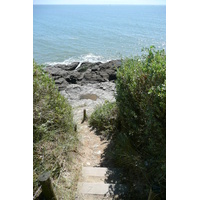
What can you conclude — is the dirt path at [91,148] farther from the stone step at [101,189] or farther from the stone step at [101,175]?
the stone step at [101,189]

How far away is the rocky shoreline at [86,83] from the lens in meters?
13.2

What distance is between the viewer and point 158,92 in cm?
343

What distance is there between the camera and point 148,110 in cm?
390

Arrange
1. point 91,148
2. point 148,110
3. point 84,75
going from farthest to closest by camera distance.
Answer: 1. point 84,75
2. point 91,148
3. point 148,110

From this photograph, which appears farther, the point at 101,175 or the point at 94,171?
the point at 94,171

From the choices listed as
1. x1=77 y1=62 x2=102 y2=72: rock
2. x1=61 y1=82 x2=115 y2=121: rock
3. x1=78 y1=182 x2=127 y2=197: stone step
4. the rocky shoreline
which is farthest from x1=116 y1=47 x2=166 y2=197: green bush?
x1=77 y1=62 x2=102 y2=72: rock

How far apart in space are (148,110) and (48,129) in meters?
2.60

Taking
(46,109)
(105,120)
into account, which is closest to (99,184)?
(46,109)

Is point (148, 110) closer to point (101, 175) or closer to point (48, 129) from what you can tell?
point (101, 175)

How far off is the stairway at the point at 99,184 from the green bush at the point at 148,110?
1.66 ft

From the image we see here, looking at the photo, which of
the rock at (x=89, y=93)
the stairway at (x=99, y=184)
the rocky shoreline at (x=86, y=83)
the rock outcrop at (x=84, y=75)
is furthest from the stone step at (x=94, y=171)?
the rock outcrop at (x=84, y=75)
